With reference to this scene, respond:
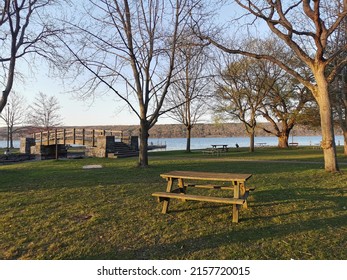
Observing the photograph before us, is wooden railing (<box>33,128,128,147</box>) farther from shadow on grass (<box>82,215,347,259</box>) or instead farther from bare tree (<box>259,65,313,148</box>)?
shadow on grass (<box>82,215,347,259</box>)

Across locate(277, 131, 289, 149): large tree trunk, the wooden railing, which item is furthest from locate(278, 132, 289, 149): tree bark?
the wooden railing

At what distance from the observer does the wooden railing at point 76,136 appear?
26.1m

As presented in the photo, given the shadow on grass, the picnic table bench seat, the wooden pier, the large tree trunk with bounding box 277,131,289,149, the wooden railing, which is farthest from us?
the large tree trunk with bounding box 277,131,289,149

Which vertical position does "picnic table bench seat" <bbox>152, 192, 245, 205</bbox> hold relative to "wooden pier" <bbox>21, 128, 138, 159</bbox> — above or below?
below

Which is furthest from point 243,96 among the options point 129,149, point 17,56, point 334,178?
point 17,56

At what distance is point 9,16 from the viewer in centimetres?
868

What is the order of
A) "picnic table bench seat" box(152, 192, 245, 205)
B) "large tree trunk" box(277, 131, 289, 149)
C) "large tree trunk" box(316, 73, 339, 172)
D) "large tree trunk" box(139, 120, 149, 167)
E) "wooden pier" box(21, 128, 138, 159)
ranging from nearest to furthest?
1. "picnic table bench seat" box(152, 192, 245, 205)
2. "large tree trunk" box(316, 73, 339, 172)
3. "large tree trunk" box(139, 120, 149, 167)
4. "wooden pier" box(21, 128, 138, 159)
5. "large tree trunk" box(277, 131, 289, 149)

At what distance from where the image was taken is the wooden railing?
85.7ft

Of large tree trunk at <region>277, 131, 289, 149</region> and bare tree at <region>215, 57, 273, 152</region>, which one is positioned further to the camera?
large tree trunk at <region>277, 131, 289, 149</region>

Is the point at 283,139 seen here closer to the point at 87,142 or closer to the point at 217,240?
the point at 87,142

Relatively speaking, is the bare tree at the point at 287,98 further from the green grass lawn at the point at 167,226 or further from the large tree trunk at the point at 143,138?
the green grass lawn at the point at 167,226

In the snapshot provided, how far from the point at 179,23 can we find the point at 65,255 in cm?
1069
